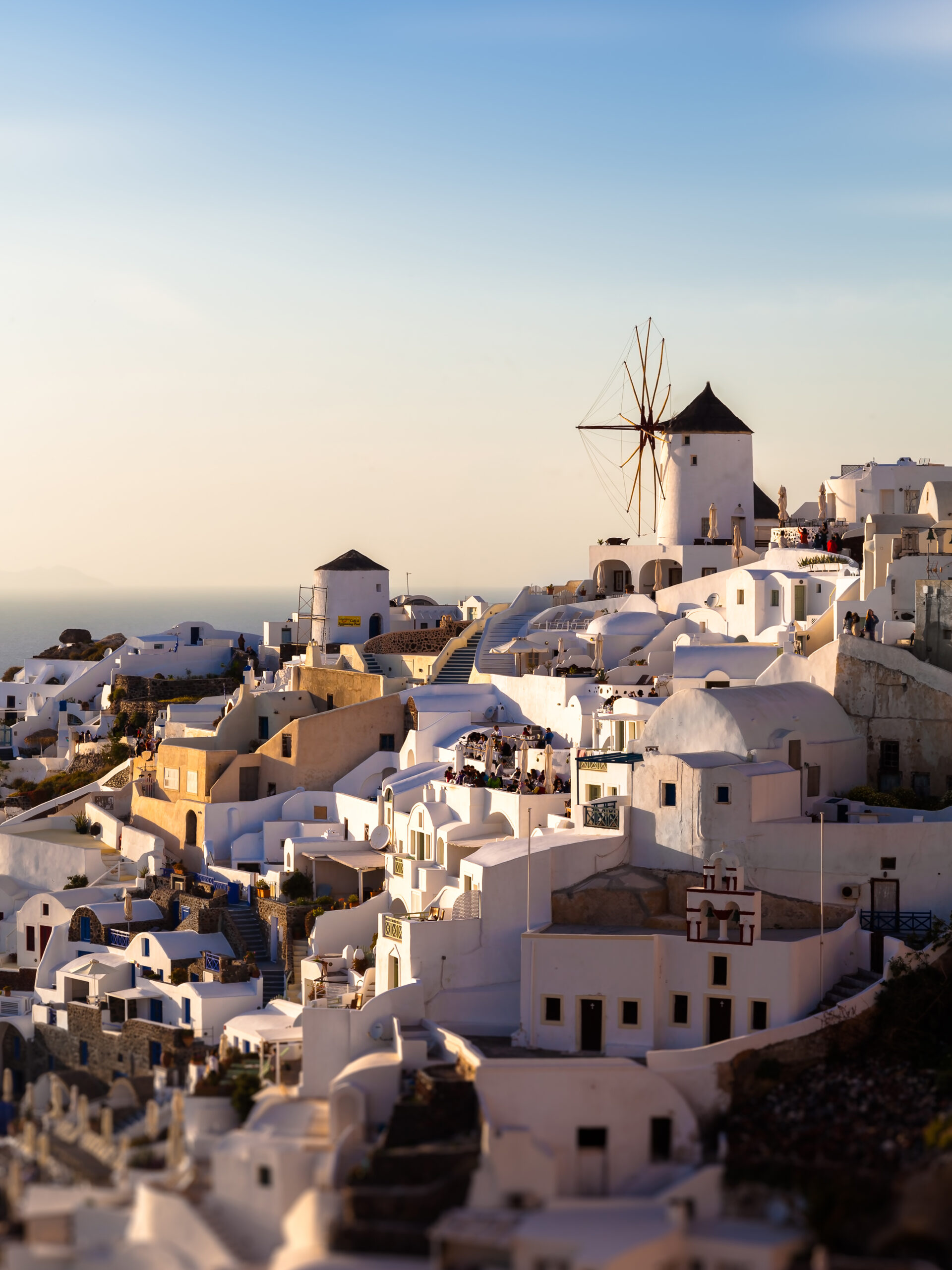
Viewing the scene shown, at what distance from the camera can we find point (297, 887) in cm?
3688

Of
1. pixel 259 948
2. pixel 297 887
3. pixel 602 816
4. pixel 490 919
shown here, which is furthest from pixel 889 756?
pixel 259 948

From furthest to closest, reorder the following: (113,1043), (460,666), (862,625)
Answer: (460,666) < (862,625) < (113,1043)

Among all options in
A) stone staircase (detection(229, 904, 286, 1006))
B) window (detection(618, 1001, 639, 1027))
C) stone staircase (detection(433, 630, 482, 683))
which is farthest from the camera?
stone staircase (detection(433, 630, 482, 683))

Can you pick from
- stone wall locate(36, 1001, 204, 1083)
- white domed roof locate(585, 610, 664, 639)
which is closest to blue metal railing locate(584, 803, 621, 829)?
stone wall locate(36, 1001, 204, 1083)

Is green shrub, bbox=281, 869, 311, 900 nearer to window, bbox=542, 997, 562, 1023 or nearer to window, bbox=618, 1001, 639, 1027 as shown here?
window, bbox=542, 997, 562, 1023

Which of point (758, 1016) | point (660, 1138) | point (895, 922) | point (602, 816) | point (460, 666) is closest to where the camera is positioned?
point (660, 1138)

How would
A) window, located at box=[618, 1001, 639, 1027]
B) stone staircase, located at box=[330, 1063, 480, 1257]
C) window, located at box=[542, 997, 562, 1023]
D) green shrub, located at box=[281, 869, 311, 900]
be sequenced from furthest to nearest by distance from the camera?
green shrub, located at box=[281, 869, 311, 900] → window, located at box=[542, 997, 562, 1023] → window, located at box=[618, 1001, 639, 1027] → stone staircase, located at box=[330, 1063, 480, 1257]

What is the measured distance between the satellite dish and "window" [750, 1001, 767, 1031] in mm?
11284

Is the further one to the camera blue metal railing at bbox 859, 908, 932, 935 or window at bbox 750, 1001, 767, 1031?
blue metal railing at bbox 859, 908, 932, 935

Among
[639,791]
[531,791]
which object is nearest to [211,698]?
[531,791]

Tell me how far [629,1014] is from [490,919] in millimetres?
3060

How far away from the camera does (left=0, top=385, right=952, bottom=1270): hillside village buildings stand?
80.7 ft

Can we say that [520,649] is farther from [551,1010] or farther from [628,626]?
[551,1010]

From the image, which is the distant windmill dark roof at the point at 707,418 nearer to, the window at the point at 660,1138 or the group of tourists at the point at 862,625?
the group of tourists at the point at 862,625
